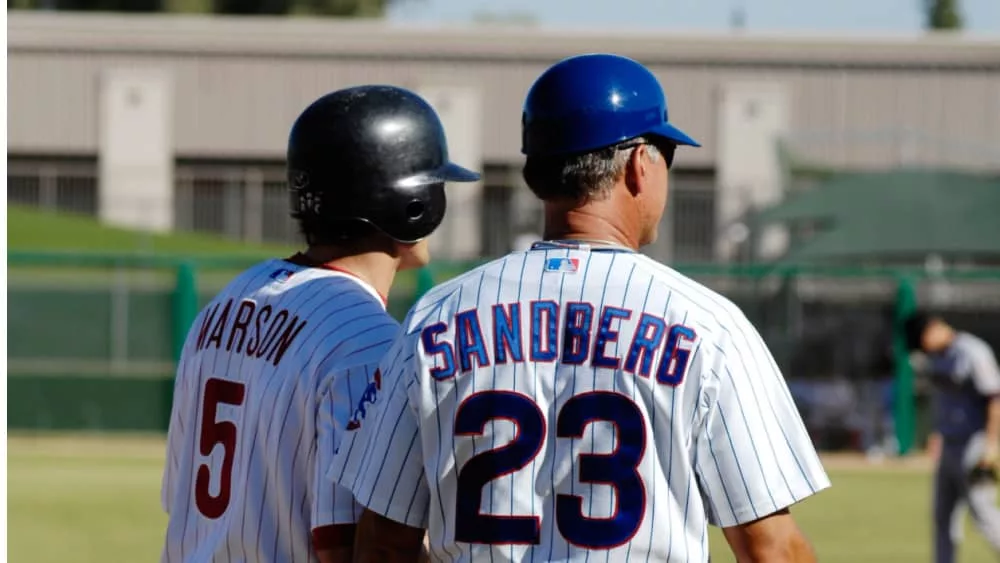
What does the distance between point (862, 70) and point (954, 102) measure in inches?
97.3

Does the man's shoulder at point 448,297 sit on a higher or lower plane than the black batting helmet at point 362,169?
lower

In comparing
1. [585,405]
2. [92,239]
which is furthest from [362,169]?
[92,239]

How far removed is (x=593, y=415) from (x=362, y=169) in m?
1.04

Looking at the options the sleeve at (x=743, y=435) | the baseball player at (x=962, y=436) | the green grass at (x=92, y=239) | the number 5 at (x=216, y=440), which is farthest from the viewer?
the green grass at (x=92, y=239)

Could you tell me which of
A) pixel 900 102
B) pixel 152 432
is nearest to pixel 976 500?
pixel 152 432

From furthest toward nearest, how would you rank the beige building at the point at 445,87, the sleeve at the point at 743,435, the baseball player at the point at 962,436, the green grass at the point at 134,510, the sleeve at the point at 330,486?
1. the beige building at the point at 445,87
2. the green grass at the point at 134,510
3. the baseball player at the point at 962,436
4. the sleeve at the point at 330,486
5. the sleeve at the point at 743,435

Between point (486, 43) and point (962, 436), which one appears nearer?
point (962, 436)

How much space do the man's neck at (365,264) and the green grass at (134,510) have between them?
8.74 metres

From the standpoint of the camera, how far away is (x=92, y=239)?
34.6 m

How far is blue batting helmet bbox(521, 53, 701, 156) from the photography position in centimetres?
340

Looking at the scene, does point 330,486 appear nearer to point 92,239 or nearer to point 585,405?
point 585,405

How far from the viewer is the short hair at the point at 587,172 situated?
339 cm

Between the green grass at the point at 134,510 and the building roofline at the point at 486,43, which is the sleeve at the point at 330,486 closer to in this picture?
the green grass at the point at 134,510

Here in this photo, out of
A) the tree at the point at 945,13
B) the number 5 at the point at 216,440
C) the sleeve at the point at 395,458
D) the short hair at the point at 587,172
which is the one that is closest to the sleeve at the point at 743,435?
the short hair at the point at 587,172
